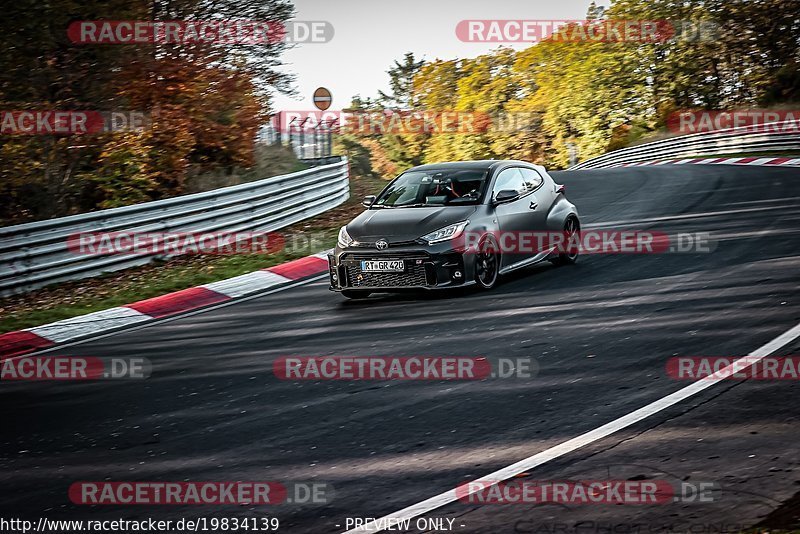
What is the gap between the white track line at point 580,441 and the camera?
498 cm

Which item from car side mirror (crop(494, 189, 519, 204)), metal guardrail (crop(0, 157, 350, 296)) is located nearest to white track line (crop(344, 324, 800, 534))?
car side mirror (crop(494, 189, 519, 204))

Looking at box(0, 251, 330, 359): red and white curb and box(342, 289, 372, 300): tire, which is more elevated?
box(342, 289, 372, 300): tire

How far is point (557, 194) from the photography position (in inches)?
523

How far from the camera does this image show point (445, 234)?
1105cm

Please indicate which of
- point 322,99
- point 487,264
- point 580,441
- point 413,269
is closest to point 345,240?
point 413,269

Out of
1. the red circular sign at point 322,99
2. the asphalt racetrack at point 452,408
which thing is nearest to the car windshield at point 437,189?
the asphalt racetrack at point 452,408

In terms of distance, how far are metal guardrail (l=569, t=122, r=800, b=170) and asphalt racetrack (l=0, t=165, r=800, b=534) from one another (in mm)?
21459

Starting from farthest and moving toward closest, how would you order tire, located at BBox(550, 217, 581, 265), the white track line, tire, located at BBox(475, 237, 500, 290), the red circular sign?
the red circular sign → tire, located at BBox(550, 217, 581, 265) → tire, located at BBox(475, 237, 500, 290) → the white track line

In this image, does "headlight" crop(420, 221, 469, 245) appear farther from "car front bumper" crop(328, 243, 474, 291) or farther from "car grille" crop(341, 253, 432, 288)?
"car grille" crop(341, 253, 432, 288)

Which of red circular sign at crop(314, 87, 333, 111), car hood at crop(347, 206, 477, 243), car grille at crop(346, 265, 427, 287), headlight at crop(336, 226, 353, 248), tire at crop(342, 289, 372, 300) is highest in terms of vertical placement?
red circular sign at crop(314, 87, 333, 111)

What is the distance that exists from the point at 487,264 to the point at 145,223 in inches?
257

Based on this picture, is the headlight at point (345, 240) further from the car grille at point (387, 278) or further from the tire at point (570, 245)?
the tire at point (570, 245)

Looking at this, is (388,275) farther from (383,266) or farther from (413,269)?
(413,269)

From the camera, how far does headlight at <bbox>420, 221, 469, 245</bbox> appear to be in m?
11.0
